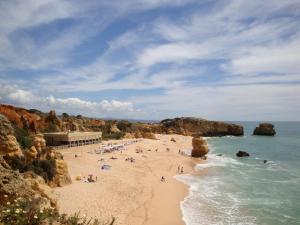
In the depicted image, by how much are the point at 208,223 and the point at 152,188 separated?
936 cm

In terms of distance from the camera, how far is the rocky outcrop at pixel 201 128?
121812 mm

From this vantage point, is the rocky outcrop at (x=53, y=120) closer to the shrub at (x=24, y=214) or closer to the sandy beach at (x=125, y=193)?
the sandy beach at (x=125, y=193)

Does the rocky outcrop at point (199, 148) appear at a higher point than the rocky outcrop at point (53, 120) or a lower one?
lower

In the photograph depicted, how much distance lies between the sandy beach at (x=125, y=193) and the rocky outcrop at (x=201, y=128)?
7879 centimetres

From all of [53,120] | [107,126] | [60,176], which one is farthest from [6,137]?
[107,126]

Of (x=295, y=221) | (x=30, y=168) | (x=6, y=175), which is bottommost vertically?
(x=295, y=221)

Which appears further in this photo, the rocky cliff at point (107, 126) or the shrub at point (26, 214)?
the rocky cliff at point (107, 126)

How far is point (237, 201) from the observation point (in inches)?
1064

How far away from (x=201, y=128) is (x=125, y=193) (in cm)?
9974

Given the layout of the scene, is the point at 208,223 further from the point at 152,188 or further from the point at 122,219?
the point at 152,188

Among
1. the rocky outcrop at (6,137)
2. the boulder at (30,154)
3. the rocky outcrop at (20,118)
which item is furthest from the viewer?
the rocky outcrop at (20,118)

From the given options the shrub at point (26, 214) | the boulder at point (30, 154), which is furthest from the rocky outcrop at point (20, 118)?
the shrub at point (26, 214)

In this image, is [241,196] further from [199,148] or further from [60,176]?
[199,148]

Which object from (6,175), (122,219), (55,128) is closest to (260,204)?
(122,219)
